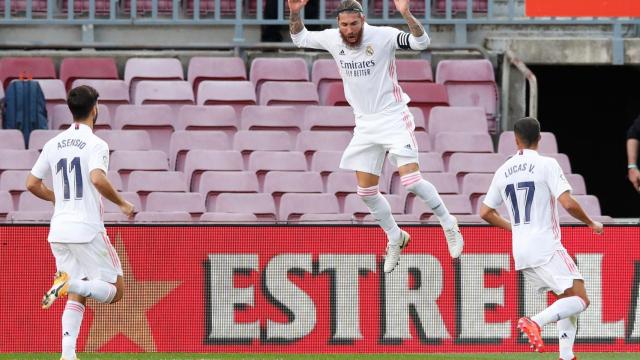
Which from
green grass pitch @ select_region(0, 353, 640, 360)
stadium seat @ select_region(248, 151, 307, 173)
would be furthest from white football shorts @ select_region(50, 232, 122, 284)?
stadium seat @ select_region(248, 151, 307, 173)

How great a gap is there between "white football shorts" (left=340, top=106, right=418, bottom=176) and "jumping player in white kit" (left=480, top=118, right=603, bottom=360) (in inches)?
30.4

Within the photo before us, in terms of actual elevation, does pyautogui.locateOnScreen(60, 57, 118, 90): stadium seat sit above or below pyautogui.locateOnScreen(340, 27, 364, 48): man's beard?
below

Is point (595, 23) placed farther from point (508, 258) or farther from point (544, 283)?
point (544, 283)

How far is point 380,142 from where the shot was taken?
12.0 metres

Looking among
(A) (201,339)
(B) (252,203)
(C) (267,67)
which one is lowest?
(A) (201,339)

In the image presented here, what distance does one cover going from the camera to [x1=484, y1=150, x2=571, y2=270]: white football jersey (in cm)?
1138

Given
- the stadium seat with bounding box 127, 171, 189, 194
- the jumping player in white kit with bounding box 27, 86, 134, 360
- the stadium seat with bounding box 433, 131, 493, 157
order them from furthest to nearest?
the stadium seat with bounding box 433, 131, 493, 157, the stadium seat with bounding box 127, 171, 189, 194, the jumping player in white kit with bounding box 27, 86, 134, 360

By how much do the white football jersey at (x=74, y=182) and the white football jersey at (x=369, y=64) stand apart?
6.45 ft

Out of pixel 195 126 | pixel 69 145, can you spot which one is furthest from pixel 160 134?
pixel 69 145

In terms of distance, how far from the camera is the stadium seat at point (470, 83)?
1748 cm

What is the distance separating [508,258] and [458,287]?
0.51 metres

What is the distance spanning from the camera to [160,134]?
54.6ft

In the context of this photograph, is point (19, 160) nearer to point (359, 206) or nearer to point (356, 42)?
point (359, 206)

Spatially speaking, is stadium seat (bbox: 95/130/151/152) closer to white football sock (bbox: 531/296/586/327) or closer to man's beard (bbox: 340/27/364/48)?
man's beard (bbox: 340/27/364/48)
